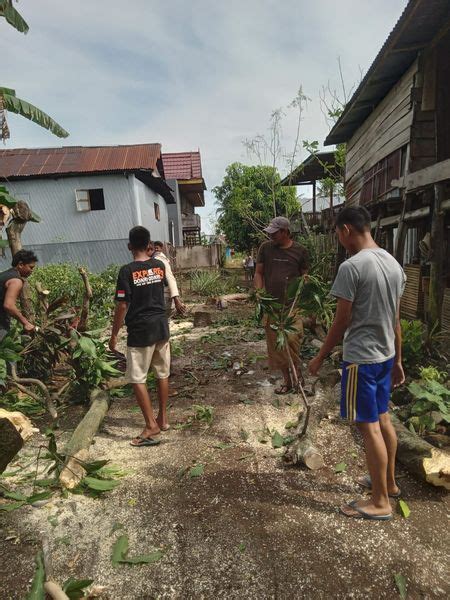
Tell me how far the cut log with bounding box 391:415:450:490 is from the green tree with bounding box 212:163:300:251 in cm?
1906

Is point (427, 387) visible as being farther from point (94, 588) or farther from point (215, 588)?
point (94, 588)

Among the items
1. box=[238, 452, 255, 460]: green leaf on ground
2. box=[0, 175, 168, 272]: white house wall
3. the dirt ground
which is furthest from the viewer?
box=[0, 175, 168, 272]: white house wall

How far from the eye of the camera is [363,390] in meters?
2.30

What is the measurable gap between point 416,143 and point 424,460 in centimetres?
555

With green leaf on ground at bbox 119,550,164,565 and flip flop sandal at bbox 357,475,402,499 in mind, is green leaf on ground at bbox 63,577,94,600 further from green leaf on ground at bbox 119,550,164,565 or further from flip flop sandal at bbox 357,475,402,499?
flip flop sandal at bbox 357,475,402,499

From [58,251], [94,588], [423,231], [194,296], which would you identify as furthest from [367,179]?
[58,251]

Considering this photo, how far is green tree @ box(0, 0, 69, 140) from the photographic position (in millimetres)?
5633

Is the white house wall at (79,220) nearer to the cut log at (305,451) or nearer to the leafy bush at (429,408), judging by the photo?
the cut log at (305,451)

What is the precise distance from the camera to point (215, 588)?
1988mm

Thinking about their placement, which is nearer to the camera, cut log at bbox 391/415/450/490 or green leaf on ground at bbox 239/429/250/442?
cut log at bbox 391/415/450/490

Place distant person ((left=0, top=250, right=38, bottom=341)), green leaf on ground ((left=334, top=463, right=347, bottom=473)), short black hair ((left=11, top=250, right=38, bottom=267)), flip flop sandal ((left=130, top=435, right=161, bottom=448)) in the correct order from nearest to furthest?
green leaf on ground ((left=334, top=463, right=347, bottom=473)) < flip flop sandal ((left=130, top=435, right=161, bottom=448)) < distant person ((left=0, top=250, right=38, bottom=341)) < short black hair ((left=11, top=250, right=38, bottom=267))

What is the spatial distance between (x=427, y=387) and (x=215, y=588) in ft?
8.90

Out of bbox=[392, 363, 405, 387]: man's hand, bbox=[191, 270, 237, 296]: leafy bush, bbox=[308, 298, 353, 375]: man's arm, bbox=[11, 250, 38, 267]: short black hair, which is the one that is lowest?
bbox=[191, 270, 237, 296]: leafy bush

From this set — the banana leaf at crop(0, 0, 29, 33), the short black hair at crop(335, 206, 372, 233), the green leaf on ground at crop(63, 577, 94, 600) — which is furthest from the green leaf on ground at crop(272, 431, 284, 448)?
the banana leaf at crop(0, 0, 29, 33)
